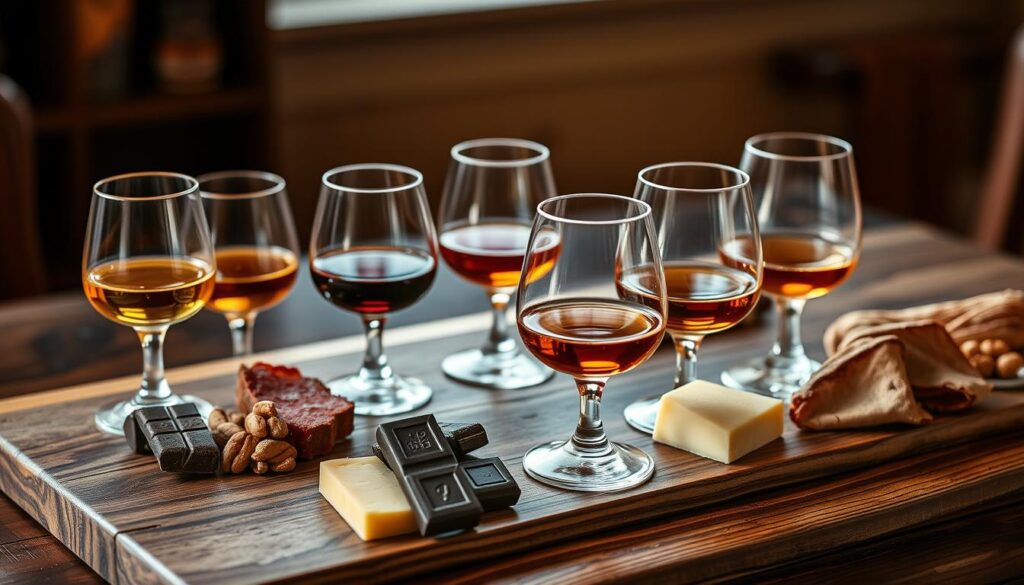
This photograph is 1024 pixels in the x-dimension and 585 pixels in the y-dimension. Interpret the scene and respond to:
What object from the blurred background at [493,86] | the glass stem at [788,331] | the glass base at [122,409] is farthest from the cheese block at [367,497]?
the blurred background at [493,86]

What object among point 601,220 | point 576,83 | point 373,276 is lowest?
point 576,83

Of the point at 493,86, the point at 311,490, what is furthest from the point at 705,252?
the point at 493,86

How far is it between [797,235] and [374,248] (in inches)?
18.2

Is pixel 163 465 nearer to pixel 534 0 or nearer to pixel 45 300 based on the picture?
pixel 45 300

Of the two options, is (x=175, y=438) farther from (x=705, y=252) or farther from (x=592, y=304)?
(x=705, y=252)

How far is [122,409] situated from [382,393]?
26 cm

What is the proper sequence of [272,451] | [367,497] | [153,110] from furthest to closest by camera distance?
1. [153,110]
2. [272,451]
3. [367,497]

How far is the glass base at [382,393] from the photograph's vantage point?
1.30 meters

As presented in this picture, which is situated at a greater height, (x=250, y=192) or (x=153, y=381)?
(x=250, y=192)

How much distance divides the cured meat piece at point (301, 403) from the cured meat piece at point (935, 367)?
523 mm

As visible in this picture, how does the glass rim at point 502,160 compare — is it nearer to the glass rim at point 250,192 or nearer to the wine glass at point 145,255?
the glass rim at point 250,192

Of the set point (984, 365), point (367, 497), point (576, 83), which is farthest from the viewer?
point (576, 83)

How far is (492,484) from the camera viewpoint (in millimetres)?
1073

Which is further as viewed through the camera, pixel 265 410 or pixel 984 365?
pixel 984 365
